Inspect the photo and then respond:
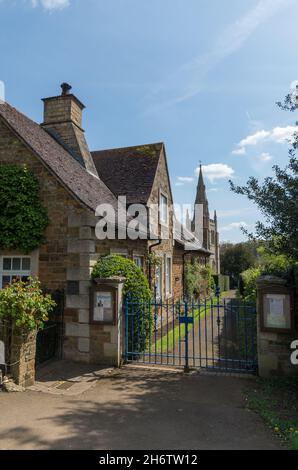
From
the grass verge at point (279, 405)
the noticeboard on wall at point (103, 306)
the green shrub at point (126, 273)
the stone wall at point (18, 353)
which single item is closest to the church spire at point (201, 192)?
the green shrub at point (126, 273)

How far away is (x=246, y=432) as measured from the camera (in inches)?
176

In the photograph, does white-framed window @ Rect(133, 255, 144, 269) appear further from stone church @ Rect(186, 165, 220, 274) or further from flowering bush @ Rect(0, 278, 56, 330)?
stone church @ Rect(186, 165, 220, 274)

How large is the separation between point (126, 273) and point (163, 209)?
7.65 m

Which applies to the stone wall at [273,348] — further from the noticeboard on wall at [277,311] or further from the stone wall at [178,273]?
the stone wall at [178,273]

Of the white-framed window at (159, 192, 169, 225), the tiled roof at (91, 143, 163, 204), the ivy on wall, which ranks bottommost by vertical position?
the ivy on wall

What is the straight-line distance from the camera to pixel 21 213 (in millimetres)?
A: 8359

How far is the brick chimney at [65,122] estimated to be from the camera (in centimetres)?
1371

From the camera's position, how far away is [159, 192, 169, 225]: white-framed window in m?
14.9

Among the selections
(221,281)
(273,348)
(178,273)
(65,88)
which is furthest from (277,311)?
(221,281)

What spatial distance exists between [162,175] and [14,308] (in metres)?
11.0

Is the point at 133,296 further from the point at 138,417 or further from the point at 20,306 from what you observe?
the point at 138,417

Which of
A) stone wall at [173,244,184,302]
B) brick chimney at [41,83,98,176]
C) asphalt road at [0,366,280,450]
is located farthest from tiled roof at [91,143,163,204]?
asphalt road at [0,366,280,450]

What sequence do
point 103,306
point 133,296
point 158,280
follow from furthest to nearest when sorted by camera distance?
point 158,280 < point 133,296 < point 103,306

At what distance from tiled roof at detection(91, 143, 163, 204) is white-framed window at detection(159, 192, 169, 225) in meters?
1.33
